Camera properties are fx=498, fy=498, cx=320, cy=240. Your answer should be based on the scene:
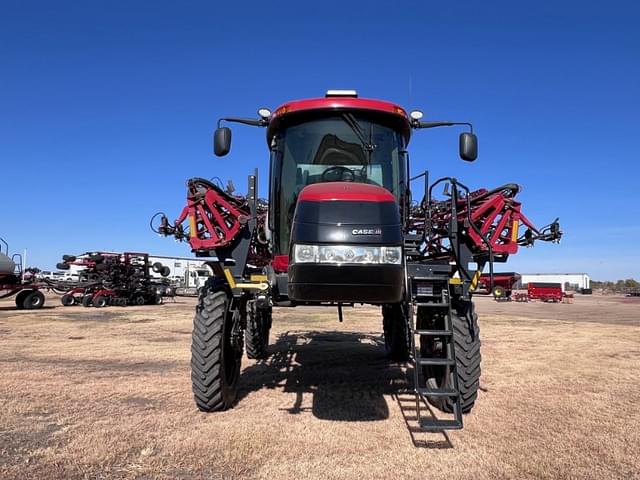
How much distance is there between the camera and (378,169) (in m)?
5.02

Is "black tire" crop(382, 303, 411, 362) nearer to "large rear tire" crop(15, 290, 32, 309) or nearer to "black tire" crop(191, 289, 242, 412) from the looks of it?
"black tire" crop(191, 289, 242, 412)

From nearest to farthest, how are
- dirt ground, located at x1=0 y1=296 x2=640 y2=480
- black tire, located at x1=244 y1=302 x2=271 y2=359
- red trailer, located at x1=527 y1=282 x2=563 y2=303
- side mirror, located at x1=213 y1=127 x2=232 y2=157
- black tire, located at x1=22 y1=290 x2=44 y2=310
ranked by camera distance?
dirt ground, located at x1=0 y1=296 x2=640 y2=480
side mirror, located at x1=213 y1=127 x2=232 y2=157
black tire, located at x1=244 y1=302 x2=271 y2=359
black tire, located at x1=22 y1=290 x2=44 y2=310
red trailer, located at x1=527 y1=282 x2=563 y2=303

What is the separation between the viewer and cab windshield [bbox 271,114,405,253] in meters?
4.93

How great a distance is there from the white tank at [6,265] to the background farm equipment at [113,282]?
3.67 metres

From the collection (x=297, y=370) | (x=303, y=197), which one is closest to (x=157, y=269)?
(x=297, y=370)

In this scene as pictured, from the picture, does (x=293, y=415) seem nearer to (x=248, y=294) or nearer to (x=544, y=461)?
(x=248, y=294)

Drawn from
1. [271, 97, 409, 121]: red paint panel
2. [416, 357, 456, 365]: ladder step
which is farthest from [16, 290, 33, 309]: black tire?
[416, 357, 456, 365]: ladder step

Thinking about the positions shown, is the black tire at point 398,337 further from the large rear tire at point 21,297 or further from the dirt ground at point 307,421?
the large rear tire at point 21,297

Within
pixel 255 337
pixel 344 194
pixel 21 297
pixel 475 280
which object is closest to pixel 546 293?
pixel 21 297

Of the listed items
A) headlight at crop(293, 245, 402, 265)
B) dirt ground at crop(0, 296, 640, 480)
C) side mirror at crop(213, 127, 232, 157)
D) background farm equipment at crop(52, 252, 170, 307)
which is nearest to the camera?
dirt ground at crop(0, 296, 640, 480)

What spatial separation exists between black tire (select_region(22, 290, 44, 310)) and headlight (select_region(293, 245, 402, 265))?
2103 centimetres

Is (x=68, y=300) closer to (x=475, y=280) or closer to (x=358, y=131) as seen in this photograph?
(x=358, y=131)

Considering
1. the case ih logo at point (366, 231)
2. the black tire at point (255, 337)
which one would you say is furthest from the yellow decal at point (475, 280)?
the black tire at point (255, 337)

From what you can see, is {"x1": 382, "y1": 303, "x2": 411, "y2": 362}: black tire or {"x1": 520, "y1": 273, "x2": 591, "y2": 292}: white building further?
{"x1": 520, "y1": 273, "x2": 591, "y2": 292}: white building
